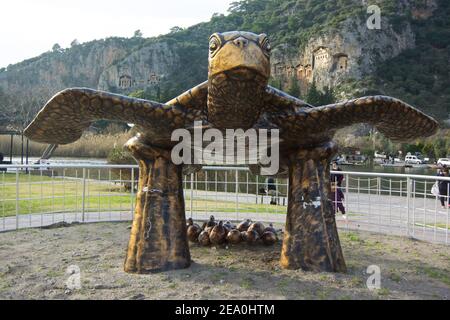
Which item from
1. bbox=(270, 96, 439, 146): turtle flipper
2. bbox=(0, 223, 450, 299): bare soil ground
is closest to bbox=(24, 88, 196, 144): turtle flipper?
bbox=(270, 96, 439, 146): turtle flipper

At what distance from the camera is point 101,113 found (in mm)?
4531

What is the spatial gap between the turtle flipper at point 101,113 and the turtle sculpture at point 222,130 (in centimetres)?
1

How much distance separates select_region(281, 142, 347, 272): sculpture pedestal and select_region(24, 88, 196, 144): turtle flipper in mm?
1589

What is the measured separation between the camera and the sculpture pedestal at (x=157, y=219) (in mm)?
4793

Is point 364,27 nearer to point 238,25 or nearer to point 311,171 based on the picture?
point 238,25

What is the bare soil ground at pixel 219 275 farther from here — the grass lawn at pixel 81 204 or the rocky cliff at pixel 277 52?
the rocky cliff at pixel 277 52

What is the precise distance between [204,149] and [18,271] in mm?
2833

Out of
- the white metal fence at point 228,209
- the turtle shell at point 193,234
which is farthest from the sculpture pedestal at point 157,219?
the white metal fence at point 228,209

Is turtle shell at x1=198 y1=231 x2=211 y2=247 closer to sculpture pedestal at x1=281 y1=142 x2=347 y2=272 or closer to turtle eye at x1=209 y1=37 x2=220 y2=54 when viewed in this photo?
sculpture pedestal at x1=281 y1=142 x2=347 y2=272

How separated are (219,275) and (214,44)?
2.73m

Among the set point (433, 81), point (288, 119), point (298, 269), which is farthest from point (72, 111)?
point (433, 81)

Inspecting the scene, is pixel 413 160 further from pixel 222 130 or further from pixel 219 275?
pixel 222 130

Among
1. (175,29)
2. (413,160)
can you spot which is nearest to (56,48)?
(175,29)

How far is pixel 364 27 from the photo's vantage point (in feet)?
289
